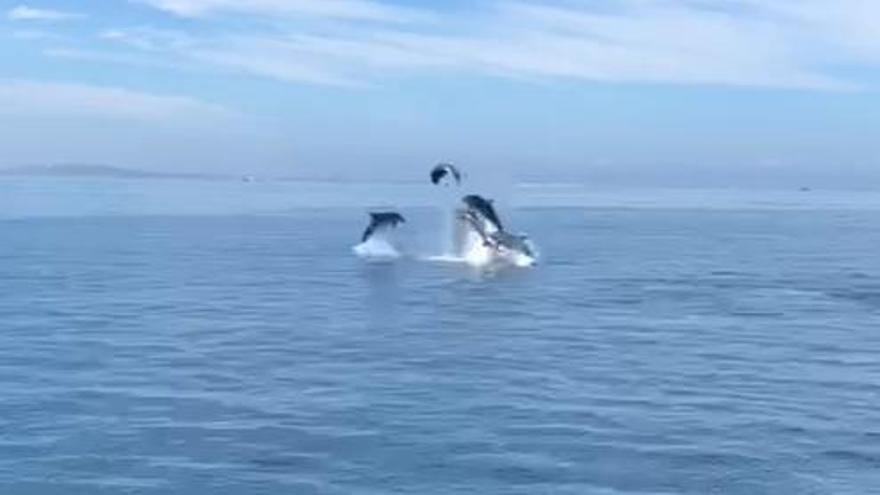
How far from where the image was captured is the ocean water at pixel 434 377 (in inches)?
1186

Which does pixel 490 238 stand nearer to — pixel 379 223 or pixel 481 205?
pixel 481 205

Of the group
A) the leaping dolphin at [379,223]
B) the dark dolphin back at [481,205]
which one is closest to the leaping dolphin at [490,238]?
the dark dolphin back at [481,205]

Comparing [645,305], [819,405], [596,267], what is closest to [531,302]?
[645,305]

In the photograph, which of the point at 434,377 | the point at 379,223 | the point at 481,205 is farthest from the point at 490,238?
the point at 434,377

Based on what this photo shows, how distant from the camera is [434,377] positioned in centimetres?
4288

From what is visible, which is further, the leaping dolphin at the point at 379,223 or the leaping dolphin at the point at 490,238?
the leaping dolphin at the point at 379,223

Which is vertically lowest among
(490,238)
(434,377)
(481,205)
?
(434,377)

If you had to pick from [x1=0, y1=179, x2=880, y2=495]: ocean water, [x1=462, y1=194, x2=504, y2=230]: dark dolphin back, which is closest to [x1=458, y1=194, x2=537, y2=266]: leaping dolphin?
[x1=462, y1=194, x2=504, y2=230]: dark dolphin back

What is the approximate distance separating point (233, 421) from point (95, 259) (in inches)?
2299

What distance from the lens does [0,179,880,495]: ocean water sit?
98.8 feet

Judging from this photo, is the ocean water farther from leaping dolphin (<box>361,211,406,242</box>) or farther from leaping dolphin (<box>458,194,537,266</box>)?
leaping dolphin (<box>361,211,406,242</box>)

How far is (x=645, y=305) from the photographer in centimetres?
6481

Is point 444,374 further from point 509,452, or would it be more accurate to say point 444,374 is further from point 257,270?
point 257,270

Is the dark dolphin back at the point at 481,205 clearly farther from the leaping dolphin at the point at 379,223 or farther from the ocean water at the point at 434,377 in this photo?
the ocean water at the point at 434,377
